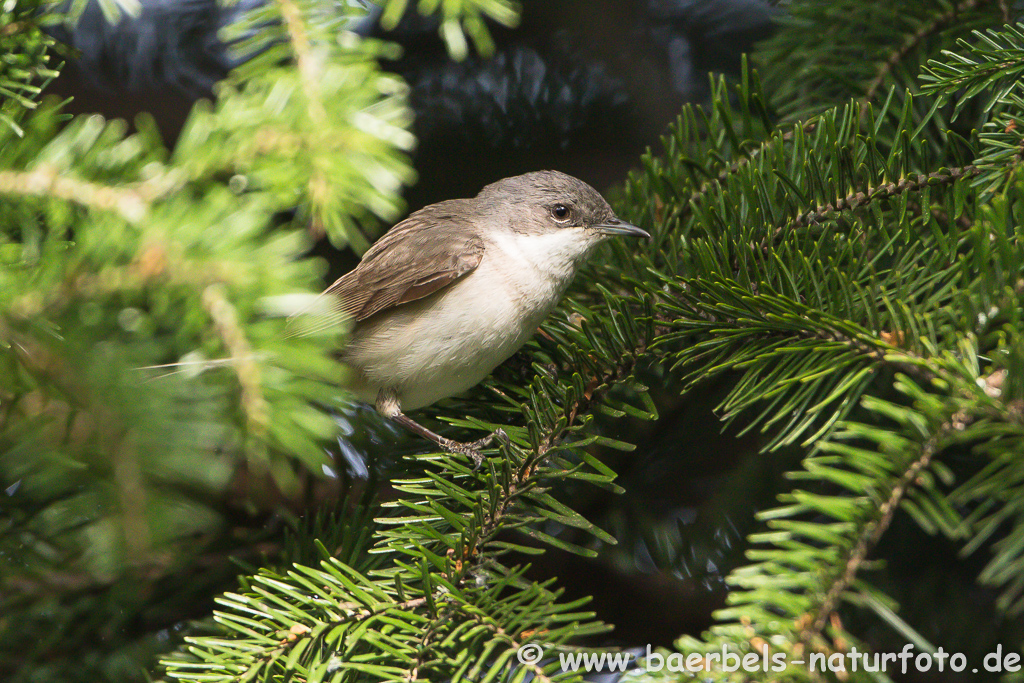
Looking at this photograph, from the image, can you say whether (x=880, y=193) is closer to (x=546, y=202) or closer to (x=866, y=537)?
(x=866, y=537)

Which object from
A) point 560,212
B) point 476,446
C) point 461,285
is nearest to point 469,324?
point 461,285

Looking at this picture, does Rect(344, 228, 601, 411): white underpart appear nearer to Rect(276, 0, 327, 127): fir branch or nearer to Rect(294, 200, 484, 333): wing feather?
Rect(294, 200, 484, 333): wing feather

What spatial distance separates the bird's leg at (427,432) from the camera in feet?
5.91

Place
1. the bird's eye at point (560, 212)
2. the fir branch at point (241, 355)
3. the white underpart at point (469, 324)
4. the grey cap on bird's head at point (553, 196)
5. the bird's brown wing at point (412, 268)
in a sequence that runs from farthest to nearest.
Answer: the bird's eye at point (560, 212)
the grey cap on bird's head at point (553, 196)
the bird's brown wing at point (412, 268)
the white underpart at point (469, 324)
the fir branch at point (241, 355)

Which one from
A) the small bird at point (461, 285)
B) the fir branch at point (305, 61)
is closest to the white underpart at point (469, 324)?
the small bird at point (461, 285)

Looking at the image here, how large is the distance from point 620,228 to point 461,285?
61 centimetres

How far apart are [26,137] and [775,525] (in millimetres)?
1257

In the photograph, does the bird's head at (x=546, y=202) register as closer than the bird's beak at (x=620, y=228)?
No

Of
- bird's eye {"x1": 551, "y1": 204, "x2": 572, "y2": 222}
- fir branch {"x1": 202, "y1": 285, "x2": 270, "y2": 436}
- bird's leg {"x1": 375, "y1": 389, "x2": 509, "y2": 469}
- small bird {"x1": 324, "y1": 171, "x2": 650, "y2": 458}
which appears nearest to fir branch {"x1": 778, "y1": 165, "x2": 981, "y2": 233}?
small bird {"x1": 324, "y1": 171, "x2": 650, "y2": 458}

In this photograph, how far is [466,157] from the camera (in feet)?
10.4

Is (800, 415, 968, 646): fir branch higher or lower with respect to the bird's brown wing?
higher

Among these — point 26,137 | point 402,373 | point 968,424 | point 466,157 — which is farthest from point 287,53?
point 466,157

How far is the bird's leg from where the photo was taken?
1.80 metres

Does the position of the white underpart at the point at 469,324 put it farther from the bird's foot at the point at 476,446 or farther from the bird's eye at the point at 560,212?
the bird's foot at the point at 476,446
